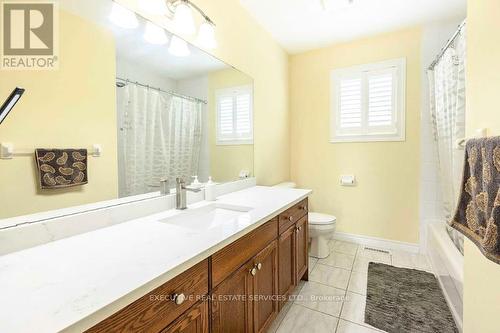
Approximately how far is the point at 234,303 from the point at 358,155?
93.6 inches

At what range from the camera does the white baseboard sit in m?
2.63

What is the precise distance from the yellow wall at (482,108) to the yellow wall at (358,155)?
157 cm

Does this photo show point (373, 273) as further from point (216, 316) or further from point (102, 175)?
point (102, 175)

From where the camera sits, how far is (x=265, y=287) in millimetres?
1346

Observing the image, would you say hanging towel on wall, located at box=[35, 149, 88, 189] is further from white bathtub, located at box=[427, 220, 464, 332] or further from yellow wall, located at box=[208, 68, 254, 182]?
white bathtub, located at box=[427, 220, 464, 332]

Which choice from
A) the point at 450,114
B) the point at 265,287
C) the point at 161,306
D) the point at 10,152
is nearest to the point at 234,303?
the point at 265,287

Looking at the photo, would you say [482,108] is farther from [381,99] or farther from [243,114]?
[381,99]

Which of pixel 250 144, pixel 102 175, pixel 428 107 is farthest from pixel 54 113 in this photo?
pixel 428 107

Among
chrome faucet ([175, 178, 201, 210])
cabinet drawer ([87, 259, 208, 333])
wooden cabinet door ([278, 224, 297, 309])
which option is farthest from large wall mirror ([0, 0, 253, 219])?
wooden cabinet door ([278, 224, 297, 309])

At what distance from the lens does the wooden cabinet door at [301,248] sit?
1.82m

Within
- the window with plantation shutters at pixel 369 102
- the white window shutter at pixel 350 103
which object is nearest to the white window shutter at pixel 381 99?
the window with plantation shutters at pixel 369 102

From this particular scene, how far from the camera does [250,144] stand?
7.74 feet

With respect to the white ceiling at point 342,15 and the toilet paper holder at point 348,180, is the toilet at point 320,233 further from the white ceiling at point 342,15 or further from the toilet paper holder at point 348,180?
the white ceiling at point 342,15

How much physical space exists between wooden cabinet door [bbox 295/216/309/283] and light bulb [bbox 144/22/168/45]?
5.13 feet
